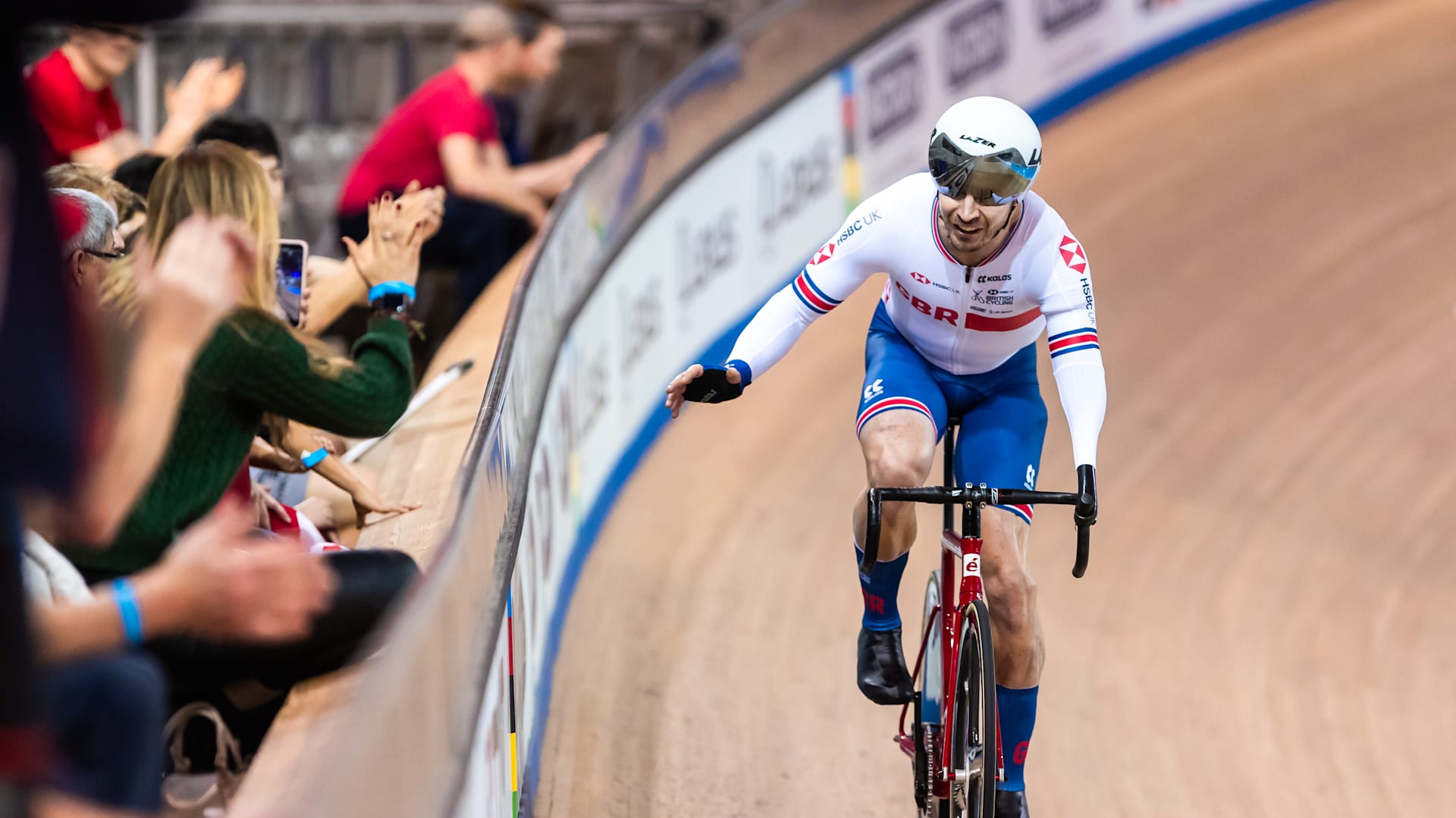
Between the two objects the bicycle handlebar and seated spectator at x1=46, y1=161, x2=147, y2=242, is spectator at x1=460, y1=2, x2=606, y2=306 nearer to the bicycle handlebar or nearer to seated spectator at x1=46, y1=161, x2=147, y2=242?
seated spectator at x1=46, y1=161, x2=147, y2=242

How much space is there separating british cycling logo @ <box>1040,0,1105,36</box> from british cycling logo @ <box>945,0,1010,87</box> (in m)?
0.40

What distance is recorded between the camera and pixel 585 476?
5613mm

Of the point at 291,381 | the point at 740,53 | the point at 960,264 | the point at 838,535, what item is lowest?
the point at 838,535

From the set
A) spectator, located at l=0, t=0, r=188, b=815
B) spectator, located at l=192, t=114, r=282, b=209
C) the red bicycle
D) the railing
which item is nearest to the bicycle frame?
the red bicycle

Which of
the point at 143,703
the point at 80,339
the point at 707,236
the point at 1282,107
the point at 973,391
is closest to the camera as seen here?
the point at 80,339

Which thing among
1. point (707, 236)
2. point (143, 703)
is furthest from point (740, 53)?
point (143, 703)

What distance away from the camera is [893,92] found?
8508mm

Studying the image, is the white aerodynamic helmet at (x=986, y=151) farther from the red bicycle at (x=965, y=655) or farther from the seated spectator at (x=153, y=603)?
the seated spectator at (x=153, y=603)

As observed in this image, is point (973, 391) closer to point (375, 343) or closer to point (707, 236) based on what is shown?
point (375, 343)

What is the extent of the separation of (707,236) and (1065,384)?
410 centimetres

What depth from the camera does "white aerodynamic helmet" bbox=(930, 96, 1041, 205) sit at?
304 cm

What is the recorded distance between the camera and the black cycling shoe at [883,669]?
3.53 metres

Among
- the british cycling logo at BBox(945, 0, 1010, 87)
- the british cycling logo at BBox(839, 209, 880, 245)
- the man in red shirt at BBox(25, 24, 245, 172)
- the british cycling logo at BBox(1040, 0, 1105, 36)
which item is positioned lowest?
the british cycling logo at BBox(839, 209, 880, 245)

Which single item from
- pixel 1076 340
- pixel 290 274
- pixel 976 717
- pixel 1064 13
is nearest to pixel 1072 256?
pixel 1076 340
